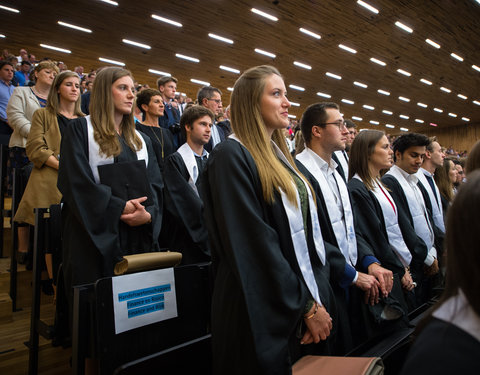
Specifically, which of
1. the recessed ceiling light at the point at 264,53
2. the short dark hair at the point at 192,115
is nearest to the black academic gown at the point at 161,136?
the short dark hair at the point at 192,115

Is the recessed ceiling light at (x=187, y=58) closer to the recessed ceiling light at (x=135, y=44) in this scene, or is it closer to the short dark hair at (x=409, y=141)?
the recessed ceiling light at (x=135, y=44)

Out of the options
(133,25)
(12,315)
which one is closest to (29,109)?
(12,315)

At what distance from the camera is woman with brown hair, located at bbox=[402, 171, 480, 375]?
662mm

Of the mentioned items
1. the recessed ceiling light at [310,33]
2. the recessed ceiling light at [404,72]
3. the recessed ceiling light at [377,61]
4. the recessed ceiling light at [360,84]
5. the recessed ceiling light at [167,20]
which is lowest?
the recessed ceiling light at [310,33]

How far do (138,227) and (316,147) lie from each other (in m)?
1.38

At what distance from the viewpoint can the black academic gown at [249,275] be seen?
49.6 inches

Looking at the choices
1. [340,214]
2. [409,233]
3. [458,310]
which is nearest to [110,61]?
[409,233]

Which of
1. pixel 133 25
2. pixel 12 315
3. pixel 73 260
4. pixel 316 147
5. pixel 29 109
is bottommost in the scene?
pixel 12 315

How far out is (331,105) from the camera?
104 inches

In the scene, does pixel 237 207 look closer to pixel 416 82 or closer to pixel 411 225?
pixel 411 225

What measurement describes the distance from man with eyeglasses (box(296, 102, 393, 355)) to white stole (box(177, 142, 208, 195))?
0.98 m

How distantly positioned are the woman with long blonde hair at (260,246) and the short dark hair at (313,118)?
923 mm

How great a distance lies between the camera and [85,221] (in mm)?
1990

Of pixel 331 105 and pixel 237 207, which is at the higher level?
pixel 331 105
